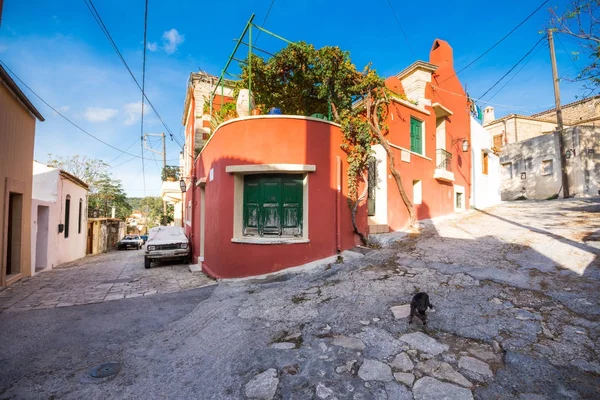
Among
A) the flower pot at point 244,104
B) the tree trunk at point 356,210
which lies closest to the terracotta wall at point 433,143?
the tree trunk at point 356,210

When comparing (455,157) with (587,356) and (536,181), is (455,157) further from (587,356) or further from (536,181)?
(587,356)

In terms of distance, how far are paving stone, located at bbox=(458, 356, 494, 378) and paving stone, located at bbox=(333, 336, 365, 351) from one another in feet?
3.18

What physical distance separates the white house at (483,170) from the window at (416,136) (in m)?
5.74

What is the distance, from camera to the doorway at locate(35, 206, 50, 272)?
36.6 ft

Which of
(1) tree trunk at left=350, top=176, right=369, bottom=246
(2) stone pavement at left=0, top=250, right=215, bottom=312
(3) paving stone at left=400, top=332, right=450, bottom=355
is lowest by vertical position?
(2) stone pavement at left=0, top=250, right=215, bottom=312

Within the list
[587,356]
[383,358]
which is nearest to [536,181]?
[587,356]

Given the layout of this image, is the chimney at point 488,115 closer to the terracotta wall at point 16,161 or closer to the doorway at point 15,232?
the terracotta wall at point 16,161

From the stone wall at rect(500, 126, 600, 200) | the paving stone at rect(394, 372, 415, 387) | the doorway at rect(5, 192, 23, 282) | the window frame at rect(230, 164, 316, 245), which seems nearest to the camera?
the paving stone at rect(394, 372, 415, 387)

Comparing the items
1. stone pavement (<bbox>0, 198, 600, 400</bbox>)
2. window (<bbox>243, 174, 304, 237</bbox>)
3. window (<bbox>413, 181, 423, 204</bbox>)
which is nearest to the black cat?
stone pavement (<bbox>0, 198, 600, 400</bbox>)

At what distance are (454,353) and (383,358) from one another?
2.40ft

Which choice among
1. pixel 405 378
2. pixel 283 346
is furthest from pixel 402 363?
pixel 283 346

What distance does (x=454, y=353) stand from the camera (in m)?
2.90

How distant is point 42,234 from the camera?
11328 mm

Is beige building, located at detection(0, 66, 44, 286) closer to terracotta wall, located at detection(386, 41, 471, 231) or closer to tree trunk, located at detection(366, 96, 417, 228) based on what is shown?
tree trunk, located at detection(366, 96, 417, 228)
